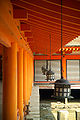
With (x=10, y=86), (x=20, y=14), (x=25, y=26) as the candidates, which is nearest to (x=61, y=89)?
(x=20, y=14)

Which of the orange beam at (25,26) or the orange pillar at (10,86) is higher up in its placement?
the orange beam at (25,26)

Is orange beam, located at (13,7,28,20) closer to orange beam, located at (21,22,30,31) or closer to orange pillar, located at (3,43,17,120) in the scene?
orange pillar, located at (3,43,17,120)

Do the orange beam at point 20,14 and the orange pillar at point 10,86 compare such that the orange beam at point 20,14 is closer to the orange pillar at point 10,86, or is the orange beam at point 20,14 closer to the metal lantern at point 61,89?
the orange pillar at point 10,86

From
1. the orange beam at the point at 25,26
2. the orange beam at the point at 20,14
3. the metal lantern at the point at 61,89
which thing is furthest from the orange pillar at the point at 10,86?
the metal lantern at the point at 61,89

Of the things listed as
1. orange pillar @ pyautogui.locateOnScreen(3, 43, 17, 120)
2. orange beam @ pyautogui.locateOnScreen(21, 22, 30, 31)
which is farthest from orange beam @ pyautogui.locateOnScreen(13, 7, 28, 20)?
orange beam @ pyautogui.locateOnScreen(21, 22, 30, 31)

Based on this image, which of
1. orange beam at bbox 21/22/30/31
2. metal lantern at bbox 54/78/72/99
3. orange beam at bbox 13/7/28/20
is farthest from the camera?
orange beam at bbox 21/22/30/31

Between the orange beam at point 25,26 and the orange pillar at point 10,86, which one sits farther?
the orange beam at point 25,26

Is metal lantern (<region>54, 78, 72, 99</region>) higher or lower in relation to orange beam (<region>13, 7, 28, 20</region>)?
lower

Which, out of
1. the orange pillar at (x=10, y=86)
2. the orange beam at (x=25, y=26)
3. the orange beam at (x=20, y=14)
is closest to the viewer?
the orange beam at (x=20, y=14)

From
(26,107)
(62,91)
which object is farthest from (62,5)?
(26,107)

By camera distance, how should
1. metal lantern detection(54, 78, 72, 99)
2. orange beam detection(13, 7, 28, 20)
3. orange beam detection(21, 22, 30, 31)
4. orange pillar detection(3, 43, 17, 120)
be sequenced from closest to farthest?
metal lantern detection(54, 78, 72, 99)
orange beam detection(13, 7, 28, 20)
orange pillar detection(3, 43, 17, 120)
orange beam detection(21, 22, 30, 31)

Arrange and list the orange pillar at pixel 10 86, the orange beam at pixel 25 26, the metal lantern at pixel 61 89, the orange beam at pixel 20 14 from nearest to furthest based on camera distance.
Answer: the metal lantern at pixel 61 89 < the orange beam at pixel 20 14 < the orange pillar at pixel 10 86 < the orange beam at pixel 25 26

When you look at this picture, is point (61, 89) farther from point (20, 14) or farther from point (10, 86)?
point (10, 86)

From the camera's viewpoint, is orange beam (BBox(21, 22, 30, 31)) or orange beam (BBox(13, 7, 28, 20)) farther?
orange beam (BBox(21, 22, 30, 31))
